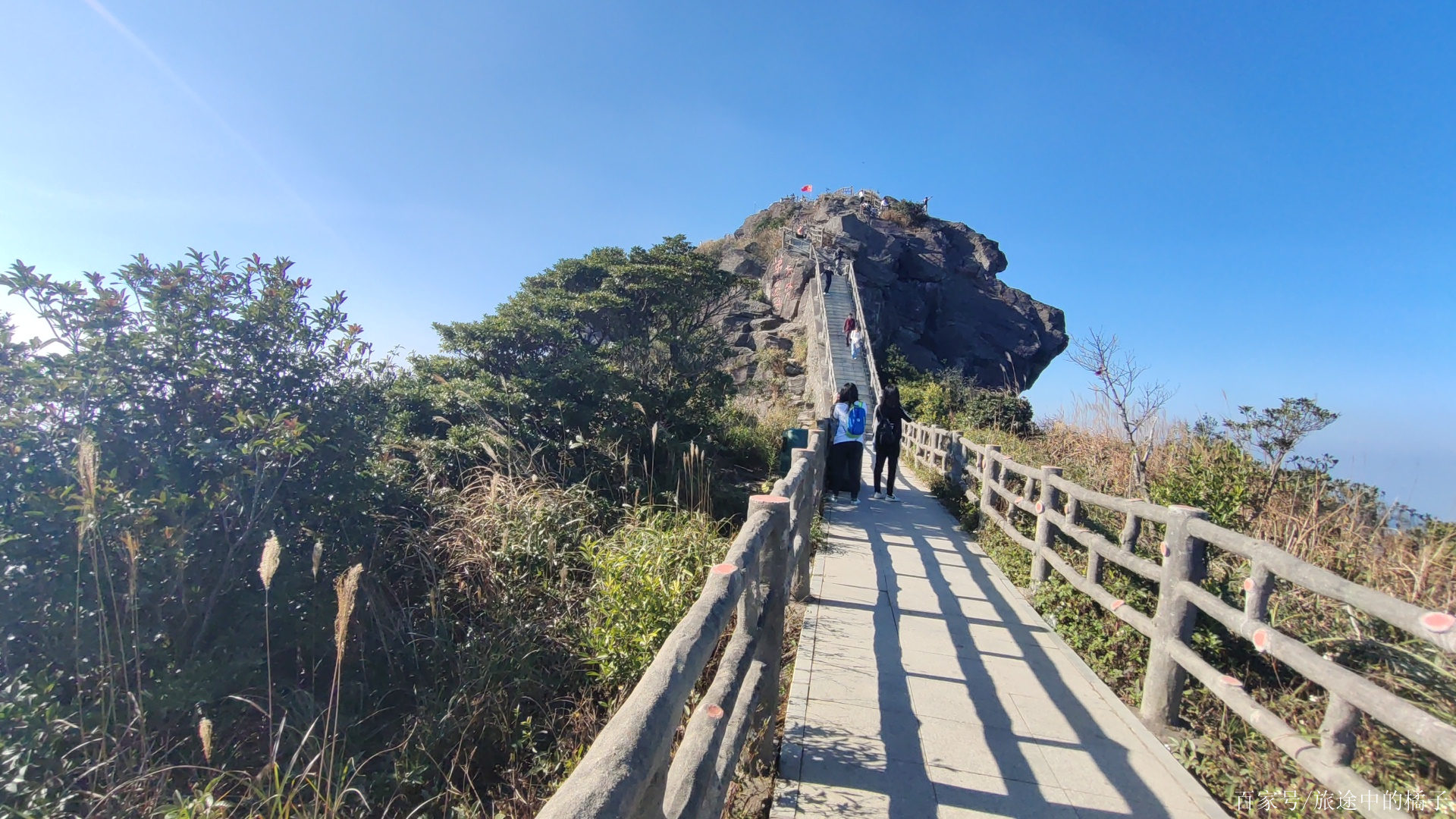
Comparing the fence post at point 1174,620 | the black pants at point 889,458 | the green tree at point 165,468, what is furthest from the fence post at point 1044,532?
the green tree at point 165,468

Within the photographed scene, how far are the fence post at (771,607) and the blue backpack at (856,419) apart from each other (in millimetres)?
5223

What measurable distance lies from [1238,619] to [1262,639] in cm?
19

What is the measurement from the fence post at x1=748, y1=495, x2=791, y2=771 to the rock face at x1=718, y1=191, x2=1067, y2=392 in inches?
837

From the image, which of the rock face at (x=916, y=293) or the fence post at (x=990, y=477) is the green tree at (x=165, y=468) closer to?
the fence post at (x=990, y=477)

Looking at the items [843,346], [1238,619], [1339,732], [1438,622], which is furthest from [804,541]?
[843,346]

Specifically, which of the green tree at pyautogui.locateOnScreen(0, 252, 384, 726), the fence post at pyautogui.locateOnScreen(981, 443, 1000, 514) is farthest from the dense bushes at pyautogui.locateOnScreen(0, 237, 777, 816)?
the fence post at pyautogui.locateOnScreen(981, 443, 1000, 514)

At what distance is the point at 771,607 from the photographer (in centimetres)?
294

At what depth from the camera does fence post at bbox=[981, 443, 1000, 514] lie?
281 inches

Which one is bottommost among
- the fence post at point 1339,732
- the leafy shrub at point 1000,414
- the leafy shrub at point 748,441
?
the fence post at point 1339,732

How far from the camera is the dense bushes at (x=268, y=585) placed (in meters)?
2.89

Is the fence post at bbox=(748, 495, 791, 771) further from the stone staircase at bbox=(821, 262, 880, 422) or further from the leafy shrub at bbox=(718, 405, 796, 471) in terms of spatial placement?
the stone staircase at bbox=(821, 262, 880, 422)

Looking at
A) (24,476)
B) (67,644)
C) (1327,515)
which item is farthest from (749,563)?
(1327,515)

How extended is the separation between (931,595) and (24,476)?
5571 mm

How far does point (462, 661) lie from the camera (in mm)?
3990
